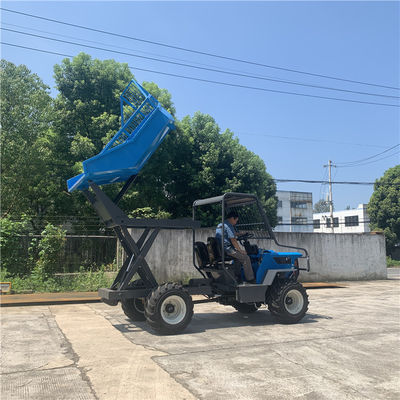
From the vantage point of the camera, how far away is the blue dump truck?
679 cm

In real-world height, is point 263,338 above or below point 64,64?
below

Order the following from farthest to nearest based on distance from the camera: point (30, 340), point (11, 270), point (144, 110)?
point (11, 270)
point (144, 110)
point (30, 340)

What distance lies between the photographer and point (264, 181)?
2281 cm

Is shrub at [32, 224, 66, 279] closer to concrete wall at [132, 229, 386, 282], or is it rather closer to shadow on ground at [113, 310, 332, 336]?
concrete wall at [132, 229, 386, 282]

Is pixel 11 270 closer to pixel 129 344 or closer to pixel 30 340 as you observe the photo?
pixel 30 340

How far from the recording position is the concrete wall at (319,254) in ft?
46.9

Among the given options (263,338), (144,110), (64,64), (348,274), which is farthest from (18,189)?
(348,274)

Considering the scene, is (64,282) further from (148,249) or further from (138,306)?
(148,249)

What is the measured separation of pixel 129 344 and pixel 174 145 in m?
15.6

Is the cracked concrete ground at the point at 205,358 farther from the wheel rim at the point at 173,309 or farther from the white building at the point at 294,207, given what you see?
the white building at the point at 294,207

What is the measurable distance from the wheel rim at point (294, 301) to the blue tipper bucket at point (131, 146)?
4.06 meters

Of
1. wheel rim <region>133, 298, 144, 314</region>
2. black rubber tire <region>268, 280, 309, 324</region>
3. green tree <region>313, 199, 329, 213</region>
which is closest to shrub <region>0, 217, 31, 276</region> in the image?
wheel rim <region>133, 298, 144, 314</region>

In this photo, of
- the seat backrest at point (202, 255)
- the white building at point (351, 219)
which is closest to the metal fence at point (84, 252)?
the seat backrest at point (202, 255)

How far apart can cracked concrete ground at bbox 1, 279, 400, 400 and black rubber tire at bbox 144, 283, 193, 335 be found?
0.24 meters
